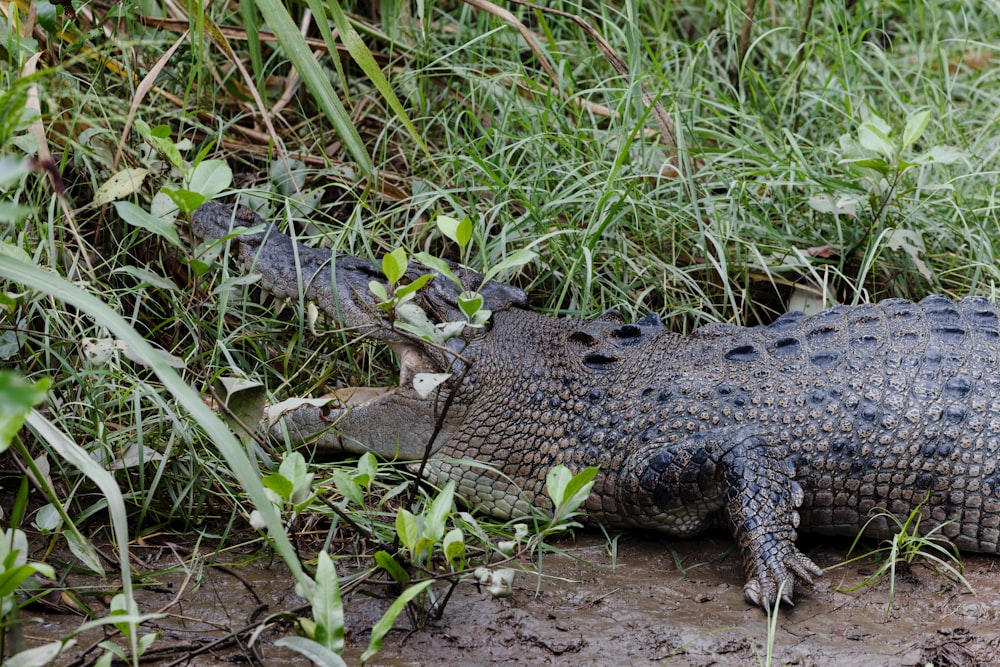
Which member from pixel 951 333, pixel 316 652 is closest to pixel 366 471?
pixel 316 652

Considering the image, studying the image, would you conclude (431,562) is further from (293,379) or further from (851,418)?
(851,418)

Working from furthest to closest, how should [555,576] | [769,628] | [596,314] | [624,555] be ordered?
[596,314] → [624,555] → [555,576] → [769,628]

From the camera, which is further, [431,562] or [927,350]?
[927,350]

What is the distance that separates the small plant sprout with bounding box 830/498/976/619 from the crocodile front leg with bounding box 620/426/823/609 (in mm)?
195

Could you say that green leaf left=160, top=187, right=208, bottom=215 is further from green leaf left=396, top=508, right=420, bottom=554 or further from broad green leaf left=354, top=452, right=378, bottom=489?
green leaf left=396, top=508, right=420, bottom=554

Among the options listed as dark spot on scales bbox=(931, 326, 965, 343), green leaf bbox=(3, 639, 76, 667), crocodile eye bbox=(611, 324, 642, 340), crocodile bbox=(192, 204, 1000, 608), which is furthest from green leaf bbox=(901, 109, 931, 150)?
green leaf bbox=(3, 639, 76, 667)

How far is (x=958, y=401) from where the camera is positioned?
9.95 ft

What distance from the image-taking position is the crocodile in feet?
9.78

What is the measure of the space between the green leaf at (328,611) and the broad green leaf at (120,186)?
5.19 ft

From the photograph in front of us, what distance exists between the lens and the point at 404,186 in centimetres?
412

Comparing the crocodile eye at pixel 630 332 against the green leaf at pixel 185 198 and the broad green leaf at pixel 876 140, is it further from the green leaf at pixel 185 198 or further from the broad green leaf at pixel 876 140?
the green leaf at pixel 185 198

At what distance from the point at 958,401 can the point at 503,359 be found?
54.1 inches

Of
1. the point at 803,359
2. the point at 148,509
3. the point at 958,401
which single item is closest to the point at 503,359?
the point at 803,359

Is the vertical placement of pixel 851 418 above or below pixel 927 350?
below
